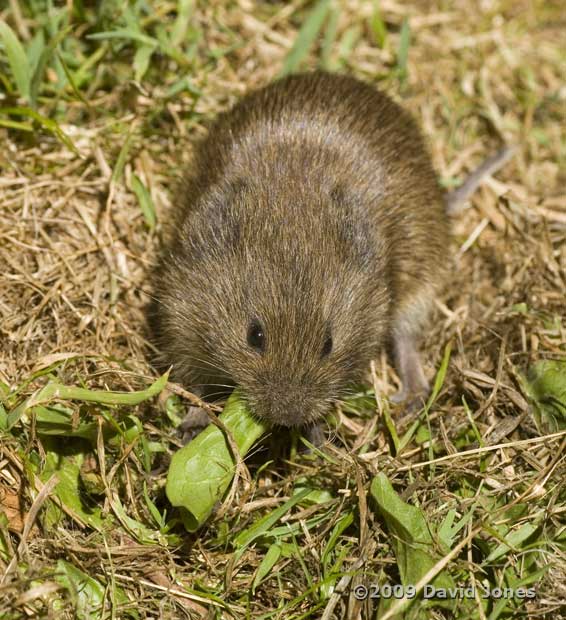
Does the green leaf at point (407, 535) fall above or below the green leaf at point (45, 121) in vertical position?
below

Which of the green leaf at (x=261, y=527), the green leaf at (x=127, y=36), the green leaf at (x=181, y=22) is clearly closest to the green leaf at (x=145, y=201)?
the green leaf at (x=127, y=36)

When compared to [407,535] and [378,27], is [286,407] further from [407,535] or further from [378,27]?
[378,27]

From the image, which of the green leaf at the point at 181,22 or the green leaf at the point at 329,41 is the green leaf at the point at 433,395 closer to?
the green leaf at the point at 329,41

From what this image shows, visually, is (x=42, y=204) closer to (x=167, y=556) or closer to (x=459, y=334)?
(x=167, y=556)

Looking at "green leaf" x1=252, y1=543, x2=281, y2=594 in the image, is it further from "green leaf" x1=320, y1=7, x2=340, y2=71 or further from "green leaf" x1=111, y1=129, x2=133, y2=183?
"green leaf" x1=320, y1=7, x2=340, y2=71

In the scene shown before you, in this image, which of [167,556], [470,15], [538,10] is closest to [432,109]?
Answer: [470,15]
